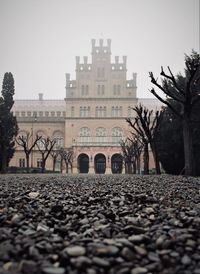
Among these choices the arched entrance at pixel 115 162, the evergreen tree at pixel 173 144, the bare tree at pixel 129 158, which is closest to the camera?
the evergreen tree at pixel 173 144

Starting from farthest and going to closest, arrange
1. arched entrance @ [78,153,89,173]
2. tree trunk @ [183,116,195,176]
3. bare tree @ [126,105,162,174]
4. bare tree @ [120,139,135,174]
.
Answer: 1. arched entrance @ [78,153,89,173]
2. bare tree @ [120,139,135,174]
3. bare tree @ [126,105,162,174]
4. tree trunk @ [183,116,195,176]

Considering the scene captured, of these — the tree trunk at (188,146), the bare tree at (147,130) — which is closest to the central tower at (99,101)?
the bare tree at (147,130)

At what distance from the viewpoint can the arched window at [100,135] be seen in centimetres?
7069

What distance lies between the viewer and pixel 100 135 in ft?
234

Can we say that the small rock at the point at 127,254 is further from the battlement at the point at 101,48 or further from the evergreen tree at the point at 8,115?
the battlement at the point at 101,48

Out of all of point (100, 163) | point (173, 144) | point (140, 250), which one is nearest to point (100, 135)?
point (100, 163)

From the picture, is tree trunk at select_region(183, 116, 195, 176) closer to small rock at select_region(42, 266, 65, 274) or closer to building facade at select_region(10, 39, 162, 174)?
small rock at select_region(42, 266, 65, 274)

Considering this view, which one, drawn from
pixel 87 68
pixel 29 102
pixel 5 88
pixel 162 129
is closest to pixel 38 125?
pixel 29 102

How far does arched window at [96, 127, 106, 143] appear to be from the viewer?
7069cm

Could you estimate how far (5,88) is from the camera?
4647 cm

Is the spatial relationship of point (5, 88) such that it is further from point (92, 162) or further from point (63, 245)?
point (63, 245)

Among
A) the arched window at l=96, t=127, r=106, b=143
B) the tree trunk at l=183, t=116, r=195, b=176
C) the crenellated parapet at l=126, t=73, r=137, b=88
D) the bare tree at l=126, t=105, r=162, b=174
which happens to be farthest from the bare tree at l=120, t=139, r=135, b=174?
the tree trunk at l=183, t=116, r=195, b=176

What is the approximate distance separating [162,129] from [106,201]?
21.7 meters

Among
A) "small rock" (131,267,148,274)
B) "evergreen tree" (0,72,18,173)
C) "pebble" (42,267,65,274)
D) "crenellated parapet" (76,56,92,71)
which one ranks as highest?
"crenellated parapet" (76,56,92,71)
